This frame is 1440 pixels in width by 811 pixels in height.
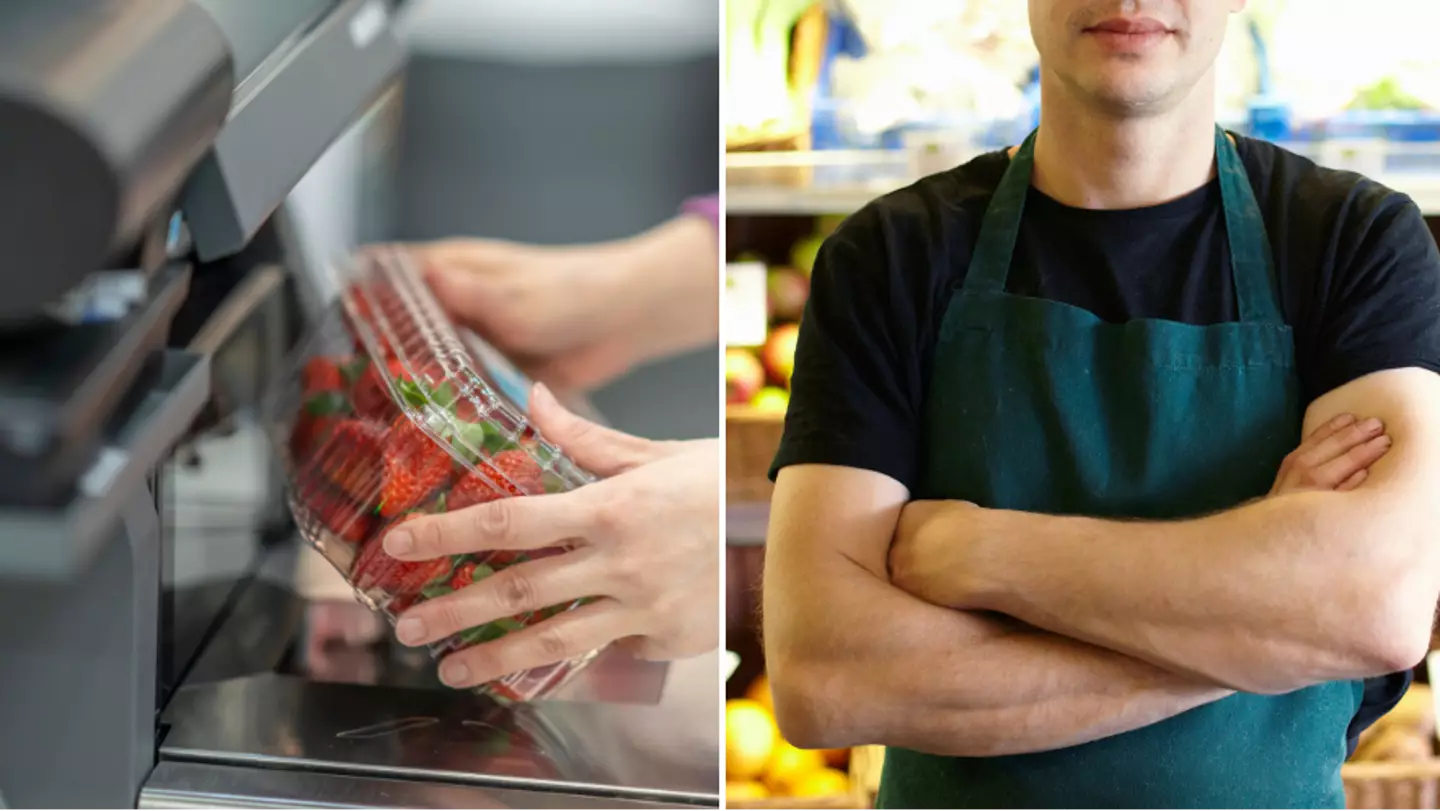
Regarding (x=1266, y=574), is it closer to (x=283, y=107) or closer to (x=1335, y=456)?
(x=1335, y=456)

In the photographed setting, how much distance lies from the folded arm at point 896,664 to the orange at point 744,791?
0.10 meters

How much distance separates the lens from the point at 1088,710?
3.45 feet

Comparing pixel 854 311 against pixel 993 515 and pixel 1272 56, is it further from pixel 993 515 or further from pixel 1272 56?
pixel 1272 56

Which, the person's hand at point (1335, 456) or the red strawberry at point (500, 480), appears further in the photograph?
the red strawberry at point (500, 480)

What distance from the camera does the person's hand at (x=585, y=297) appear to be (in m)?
1.19

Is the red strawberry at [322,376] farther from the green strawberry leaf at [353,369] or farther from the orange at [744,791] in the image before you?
the orange at [744,791]

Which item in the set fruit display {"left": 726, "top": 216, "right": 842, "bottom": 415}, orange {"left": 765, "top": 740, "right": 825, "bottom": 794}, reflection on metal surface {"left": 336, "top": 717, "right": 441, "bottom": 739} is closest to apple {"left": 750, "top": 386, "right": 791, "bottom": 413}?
fruit display {"left": 726, "top": 216, "right": 842, "bottom": 415}

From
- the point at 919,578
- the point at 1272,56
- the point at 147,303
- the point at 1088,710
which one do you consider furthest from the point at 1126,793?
the point at 147,303

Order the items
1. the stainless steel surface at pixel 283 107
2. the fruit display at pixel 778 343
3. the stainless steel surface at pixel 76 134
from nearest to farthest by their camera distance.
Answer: the stainless steel surface at pixel 76 134, the stainless steel surface at pixel 283 107, the fruit display at pixel 778 343

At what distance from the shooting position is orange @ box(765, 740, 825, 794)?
1.17 m

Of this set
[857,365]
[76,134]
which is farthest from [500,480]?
[76,134]

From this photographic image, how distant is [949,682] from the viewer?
106cm

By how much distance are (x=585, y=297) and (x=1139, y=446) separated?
533 millimetres

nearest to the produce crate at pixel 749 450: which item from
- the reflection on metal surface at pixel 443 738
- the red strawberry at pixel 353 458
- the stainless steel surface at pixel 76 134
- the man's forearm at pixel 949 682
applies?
the man's forearm at pixel 949 682
